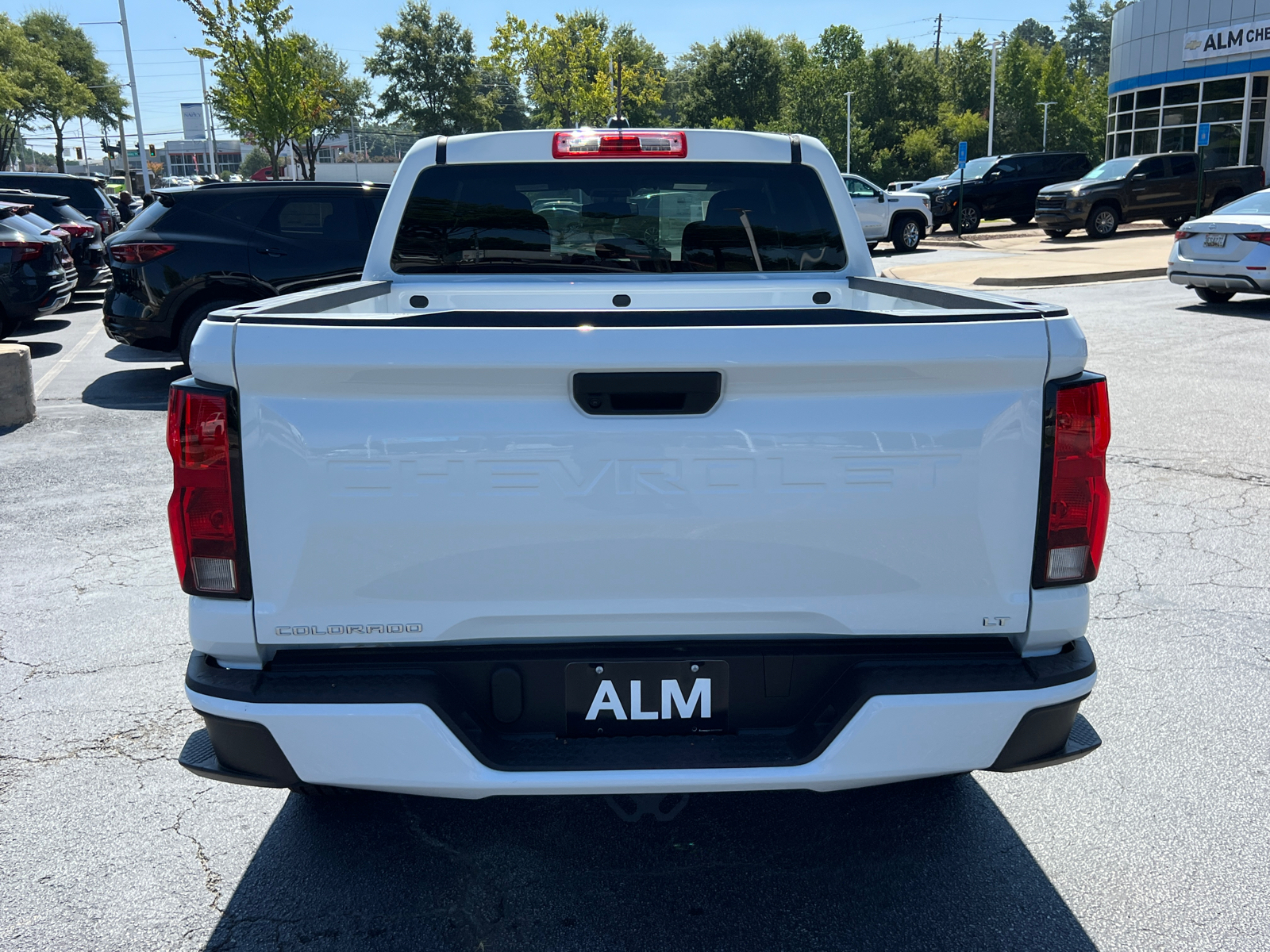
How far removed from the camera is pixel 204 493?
92.8 inches

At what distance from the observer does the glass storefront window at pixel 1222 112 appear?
3422 centimetres

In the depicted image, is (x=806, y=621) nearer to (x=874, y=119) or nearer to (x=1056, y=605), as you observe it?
(x=1056, y=605)

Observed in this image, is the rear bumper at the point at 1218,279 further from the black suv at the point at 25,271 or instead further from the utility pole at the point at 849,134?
the utility pole at the point at 849,134

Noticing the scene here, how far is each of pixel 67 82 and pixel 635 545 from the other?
74.6m

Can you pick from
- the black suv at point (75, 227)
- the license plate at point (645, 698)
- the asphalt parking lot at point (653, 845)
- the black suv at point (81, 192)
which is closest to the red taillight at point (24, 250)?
the black suv at point (75, 227)

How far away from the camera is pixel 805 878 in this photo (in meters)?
2.98

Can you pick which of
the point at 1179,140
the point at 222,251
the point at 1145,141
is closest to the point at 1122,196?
the point at 1179,140

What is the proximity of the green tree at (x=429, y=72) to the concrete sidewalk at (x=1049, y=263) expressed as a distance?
68.1 metres

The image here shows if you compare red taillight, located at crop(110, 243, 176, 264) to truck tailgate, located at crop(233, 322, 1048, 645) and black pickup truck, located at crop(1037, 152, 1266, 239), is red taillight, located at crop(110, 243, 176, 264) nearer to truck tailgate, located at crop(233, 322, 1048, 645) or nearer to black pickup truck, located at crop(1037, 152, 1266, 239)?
truck tailgate, located at crop(233, 322, 1048, 645)

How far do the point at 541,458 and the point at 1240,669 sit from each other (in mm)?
3376

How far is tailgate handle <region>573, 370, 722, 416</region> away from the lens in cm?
226

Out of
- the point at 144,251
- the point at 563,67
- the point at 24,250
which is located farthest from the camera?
the point at 563,67

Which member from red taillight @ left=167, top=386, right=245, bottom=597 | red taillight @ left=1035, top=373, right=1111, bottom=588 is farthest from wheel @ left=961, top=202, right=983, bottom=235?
red taillight @ left=167, top=386, right=245, bottom=597

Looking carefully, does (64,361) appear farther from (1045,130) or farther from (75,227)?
(1045,130)
